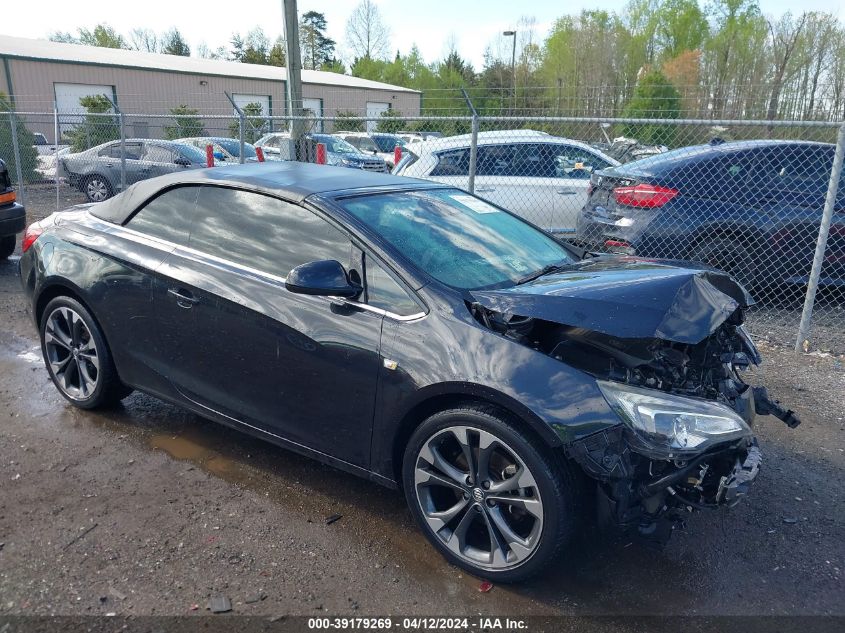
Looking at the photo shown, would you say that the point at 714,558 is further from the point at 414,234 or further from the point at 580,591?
the point at 414,234

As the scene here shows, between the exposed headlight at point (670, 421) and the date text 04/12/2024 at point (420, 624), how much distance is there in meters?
0.84

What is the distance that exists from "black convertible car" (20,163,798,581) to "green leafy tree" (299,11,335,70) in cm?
Result: 7997

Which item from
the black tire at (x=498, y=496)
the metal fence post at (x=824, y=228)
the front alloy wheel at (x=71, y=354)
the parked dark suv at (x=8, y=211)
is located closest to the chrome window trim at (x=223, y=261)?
the black tire at (x=498, y=496)

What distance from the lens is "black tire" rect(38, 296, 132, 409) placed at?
4.11 meters

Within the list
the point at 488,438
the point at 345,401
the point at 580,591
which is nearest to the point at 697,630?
the point at 580,591

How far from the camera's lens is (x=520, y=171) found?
8.61 metres

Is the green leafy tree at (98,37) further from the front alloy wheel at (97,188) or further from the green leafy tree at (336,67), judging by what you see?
the front alloy wheel at (97,188)

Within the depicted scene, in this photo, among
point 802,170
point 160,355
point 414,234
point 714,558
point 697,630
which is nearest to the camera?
point 697,630

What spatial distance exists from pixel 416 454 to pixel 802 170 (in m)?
5.75

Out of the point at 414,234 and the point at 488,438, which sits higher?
the point at 414,234

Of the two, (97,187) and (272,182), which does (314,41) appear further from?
(272,182)

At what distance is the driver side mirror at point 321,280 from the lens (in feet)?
9.78

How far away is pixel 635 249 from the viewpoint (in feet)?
22.3

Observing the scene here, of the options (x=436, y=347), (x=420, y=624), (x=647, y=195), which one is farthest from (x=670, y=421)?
(x=647, y=195)
